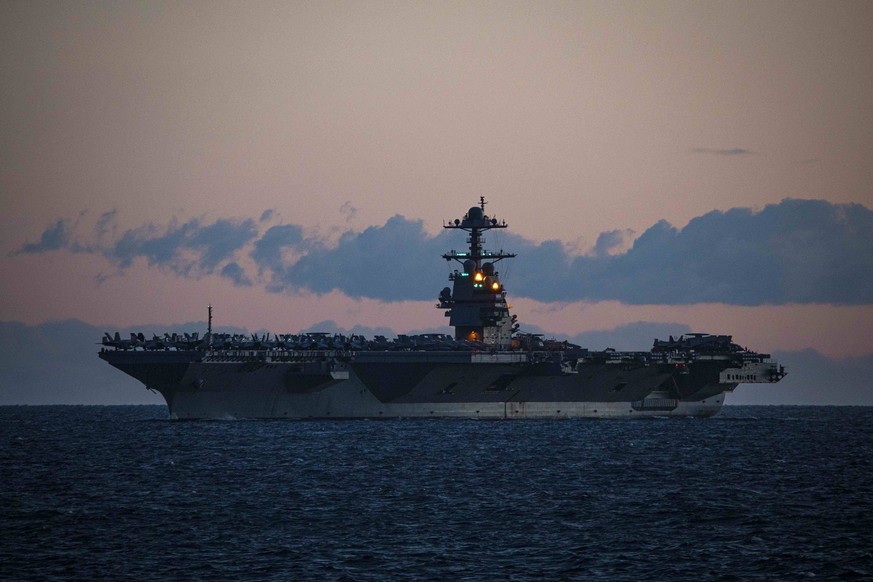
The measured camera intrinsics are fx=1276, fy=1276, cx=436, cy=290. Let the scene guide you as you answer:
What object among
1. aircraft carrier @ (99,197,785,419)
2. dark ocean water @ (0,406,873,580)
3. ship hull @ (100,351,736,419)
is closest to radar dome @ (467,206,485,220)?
aircraft carrier @ (99,197,785,419)

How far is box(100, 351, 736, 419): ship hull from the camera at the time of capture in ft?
171

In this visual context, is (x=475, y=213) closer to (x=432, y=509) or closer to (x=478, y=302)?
(x=478, y=302)

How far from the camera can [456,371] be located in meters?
56.0

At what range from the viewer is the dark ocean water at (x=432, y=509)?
2339cm

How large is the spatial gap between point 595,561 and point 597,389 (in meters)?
38.9

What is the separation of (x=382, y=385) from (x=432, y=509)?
82.6ft

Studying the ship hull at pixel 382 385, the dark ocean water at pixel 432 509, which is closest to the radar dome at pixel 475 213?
the ship hull at pixel 382 385

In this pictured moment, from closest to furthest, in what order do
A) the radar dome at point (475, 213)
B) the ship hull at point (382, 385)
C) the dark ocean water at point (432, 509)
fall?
1. the dark ocean water at point (432, 509)
2. the ship hull at point (382, 385)
3. the radar dome at point (475, 213)

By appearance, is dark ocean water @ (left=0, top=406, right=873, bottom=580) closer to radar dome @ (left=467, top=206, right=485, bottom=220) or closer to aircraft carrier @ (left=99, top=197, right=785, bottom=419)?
aircraft carrier @ (left=99, top=197, right=785, bottom=419)

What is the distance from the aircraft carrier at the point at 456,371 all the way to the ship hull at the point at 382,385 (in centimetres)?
5

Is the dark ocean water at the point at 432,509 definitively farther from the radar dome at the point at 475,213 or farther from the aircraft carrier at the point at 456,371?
the radar dome at the point at 475,213

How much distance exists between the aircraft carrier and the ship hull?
55 mm

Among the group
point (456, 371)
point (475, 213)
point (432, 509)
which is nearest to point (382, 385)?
point (456, 371)

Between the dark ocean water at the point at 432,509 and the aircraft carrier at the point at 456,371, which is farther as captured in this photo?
the aircraft carrier at the point at 456,371
